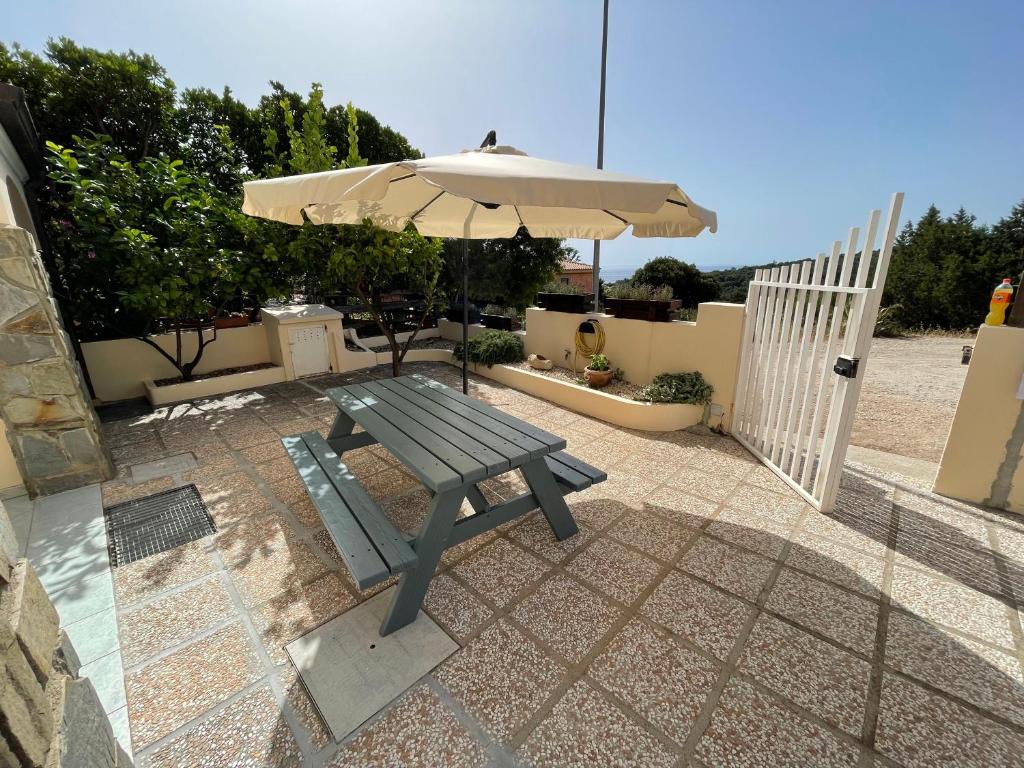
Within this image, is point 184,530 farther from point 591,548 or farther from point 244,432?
point 591,548

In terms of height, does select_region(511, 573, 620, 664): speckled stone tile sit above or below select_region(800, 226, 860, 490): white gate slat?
below

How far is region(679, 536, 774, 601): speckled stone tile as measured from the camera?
252 cm

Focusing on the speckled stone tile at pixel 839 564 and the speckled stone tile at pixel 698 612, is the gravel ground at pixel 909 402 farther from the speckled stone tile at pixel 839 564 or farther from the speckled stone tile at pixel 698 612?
the speckled stone tile at pixel 698 612

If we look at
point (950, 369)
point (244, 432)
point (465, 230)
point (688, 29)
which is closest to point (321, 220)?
point (465, 230)

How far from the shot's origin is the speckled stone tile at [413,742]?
161cm

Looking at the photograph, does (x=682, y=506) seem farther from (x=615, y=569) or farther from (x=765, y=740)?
(x=765, y=740)

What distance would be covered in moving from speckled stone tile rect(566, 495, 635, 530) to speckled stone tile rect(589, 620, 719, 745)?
3.24 ft

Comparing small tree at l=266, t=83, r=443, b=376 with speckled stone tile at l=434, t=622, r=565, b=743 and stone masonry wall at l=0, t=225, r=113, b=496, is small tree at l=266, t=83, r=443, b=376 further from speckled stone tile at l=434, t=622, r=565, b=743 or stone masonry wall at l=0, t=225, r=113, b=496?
speckled stone tile at l=434, t=622, r=565, b=743

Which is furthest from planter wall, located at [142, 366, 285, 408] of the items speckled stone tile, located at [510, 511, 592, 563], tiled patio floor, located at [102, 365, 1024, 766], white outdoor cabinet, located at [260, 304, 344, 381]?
speckled stone tile, located at [510, 511, 592, 563]

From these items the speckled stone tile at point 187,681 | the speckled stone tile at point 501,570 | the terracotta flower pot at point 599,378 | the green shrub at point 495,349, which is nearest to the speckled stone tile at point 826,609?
the speckled stone tile at point 501,570

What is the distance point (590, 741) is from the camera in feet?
5.56

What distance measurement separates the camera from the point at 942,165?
11.0 m

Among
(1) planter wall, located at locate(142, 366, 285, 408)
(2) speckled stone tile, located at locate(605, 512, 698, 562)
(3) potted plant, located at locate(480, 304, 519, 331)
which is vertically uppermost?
(3) potted plant, located at locate(480, 304, 519, 331)

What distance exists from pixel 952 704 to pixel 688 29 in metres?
9.72
